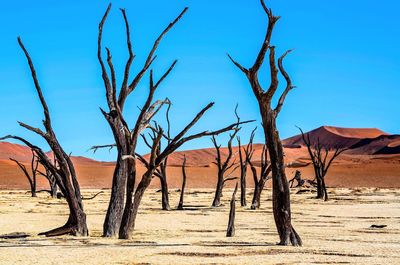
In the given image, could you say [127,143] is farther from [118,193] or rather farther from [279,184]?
[279,184]

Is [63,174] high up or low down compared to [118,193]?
up

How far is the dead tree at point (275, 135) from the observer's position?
30.9 feet

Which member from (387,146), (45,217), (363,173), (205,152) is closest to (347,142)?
(387,146)

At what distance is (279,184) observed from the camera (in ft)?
31.9

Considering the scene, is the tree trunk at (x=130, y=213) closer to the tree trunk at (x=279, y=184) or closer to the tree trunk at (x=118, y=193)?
the tree trunk at (x=118, y=193)

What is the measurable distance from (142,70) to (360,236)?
474 centimetres

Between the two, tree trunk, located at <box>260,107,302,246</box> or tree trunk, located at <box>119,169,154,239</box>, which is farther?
tree trunk, located at <box>119,169,154,239</box>

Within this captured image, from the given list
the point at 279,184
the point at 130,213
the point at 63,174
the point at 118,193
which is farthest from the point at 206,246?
the point at 63,174

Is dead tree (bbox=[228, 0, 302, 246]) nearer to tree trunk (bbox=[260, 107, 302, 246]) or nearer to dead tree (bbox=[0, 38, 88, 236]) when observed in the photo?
tree trunk (bbox=[260, 107, 302, 246])

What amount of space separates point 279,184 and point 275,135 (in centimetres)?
73

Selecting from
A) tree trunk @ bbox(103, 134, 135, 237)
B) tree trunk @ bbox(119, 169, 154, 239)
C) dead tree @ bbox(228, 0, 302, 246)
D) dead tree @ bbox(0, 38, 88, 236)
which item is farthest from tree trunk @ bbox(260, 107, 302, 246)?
dead tree @ bbox(0, 38, 88, 236)

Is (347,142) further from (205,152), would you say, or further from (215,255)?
A: (215,255)

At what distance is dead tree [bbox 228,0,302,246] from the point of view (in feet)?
30.9

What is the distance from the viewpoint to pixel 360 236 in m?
11.4
